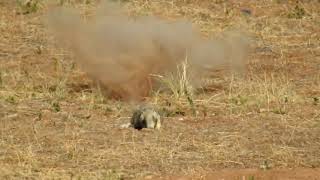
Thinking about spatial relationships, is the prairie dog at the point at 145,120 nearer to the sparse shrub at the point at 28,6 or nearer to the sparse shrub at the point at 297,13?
the sparse shrub at the point at 28,6

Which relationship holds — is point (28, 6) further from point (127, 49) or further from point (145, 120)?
point (145, 120)

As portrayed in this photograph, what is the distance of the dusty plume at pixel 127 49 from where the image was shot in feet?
30.5

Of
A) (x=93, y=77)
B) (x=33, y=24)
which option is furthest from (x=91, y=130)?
(x=33, y=24)

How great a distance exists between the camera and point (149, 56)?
9.50 meters

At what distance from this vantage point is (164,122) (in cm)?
791

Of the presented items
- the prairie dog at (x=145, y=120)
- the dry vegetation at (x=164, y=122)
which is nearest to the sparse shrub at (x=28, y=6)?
the dry vegetation at (x=164, y=122)

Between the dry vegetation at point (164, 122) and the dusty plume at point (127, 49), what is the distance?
263 mm

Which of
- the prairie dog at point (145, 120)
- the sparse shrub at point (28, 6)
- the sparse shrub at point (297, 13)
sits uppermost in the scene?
the prairie dog at point (145, 120)

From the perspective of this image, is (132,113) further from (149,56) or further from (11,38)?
(11,38)

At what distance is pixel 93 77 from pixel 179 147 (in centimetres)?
272

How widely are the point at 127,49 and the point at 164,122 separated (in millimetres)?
1698

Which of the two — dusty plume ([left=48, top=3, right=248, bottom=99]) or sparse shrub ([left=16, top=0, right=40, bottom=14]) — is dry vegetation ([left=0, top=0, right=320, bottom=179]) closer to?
dusty plume ([left=48, top=3, right=248, bottom=99])

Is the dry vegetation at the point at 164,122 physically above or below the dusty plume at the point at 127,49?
below

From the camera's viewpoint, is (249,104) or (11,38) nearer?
(249,104)
